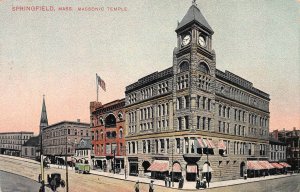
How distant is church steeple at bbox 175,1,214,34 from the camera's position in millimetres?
12783

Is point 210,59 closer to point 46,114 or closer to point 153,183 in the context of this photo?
point 153,183

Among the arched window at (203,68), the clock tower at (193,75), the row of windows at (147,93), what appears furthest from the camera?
the row of windows at (147,93)

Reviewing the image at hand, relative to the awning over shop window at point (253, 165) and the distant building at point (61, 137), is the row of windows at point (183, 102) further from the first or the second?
the awning over shop window at point (253, 165)

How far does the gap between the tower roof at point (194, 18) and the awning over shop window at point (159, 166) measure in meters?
6.01

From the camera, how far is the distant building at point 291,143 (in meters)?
16.9

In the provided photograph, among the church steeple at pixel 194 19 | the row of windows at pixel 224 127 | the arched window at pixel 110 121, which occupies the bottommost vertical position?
the row of windows at pixel 224 127

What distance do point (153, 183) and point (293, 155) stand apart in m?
9.53

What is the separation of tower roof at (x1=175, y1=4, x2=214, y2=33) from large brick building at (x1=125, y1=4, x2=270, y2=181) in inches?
1.6

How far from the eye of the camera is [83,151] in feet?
50.8

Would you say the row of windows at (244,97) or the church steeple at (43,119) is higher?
Result: the row of windows at (244,97)

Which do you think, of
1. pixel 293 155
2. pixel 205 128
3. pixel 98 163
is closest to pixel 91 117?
pixel 98 163

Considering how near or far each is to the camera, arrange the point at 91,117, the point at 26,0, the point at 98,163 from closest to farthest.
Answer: the point at 26,0, the point at 91,117, the point at 98,163

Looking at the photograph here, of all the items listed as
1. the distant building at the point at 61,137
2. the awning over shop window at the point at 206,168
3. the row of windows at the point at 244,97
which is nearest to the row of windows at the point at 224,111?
the row of windows at the point at 244,97

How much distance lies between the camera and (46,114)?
510 inches
